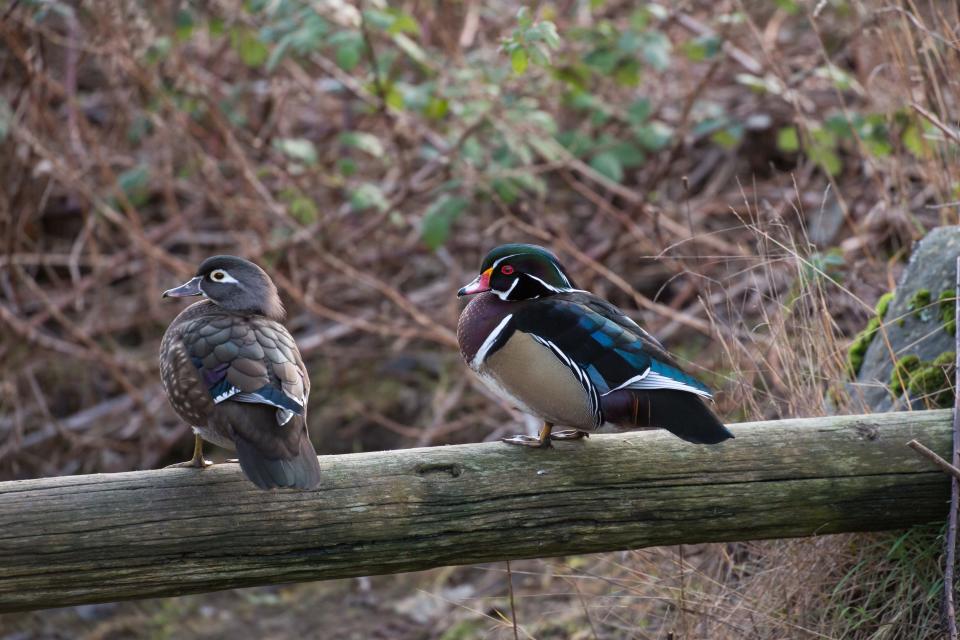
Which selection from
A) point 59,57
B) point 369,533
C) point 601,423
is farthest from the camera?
point 59,57

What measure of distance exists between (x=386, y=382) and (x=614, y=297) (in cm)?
127

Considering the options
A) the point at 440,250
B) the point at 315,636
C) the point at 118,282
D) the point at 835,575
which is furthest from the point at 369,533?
the point at 118,282

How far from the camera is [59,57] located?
241 inches

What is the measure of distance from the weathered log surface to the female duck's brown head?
1.31ft

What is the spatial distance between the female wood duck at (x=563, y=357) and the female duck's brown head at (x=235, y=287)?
1.44ft

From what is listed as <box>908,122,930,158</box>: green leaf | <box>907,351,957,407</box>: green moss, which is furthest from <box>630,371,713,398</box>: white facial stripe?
<box>908,122,930,158</box>: green leaf

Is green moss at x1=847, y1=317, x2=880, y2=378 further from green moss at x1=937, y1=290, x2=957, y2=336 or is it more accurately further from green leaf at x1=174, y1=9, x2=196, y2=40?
green leaf at x1=174, y1=9, x2=196, y2=40

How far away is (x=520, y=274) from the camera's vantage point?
231 cm

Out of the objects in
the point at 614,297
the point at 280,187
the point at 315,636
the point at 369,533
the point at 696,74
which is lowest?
the point at 315,636

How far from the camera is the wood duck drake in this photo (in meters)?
1.97

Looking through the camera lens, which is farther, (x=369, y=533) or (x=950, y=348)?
(x=950, y=348)

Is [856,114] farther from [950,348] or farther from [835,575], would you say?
[835,575]

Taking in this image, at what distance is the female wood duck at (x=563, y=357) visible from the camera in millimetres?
2107

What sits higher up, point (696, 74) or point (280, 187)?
point (696, 74)
